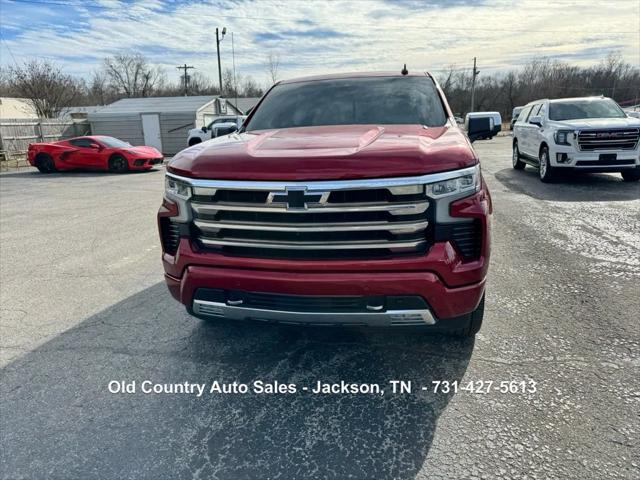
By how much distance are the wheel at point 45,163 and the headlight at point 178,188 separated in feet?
53.6

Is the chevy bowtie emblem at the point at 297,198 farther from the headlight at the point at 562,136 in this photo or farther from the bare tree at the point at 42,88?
the bare tree at the point at 42,88

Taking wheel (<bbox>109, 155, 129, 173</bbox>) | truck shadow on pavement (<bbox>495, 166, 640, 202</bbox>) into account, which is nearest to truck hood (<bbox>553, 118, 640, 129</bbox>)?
truck shadow on pavement (<bbox>495, 166, 640, 202</bbox>)

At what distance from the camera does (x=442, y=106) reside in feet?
11.6

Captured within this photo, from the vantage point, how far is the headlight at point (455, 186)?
2199 millimetres

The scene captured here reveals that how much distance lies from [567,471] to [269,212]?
183 centimetres

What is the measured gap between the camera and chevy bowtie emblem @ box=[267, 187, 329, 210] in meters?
2.24

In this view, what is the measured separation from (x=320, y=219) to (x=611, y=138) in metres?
8.55

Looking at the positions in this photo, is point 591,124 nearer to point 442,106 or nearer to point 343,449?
point 442,106

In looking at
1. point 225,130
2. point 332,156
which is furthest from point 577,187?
point 332,156

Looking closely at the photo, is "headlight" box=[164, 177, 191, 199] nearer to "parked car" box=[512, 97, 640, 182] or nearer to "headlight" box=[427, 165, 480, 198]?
"headlight" box=[427, 165, 480, 198]

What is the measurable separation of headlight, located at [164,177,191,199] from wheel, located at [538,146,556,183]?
8.84 meters

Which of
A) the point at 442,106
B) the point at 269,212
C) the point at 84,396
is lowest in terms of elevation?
the point at 84,396

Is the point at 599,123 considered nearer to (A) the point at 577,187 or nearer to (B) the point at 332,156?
(A) the point at 577,187

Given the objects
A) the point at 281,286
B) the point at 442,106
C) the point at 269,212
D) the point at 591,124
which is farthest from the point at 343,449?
the point at 591,124
